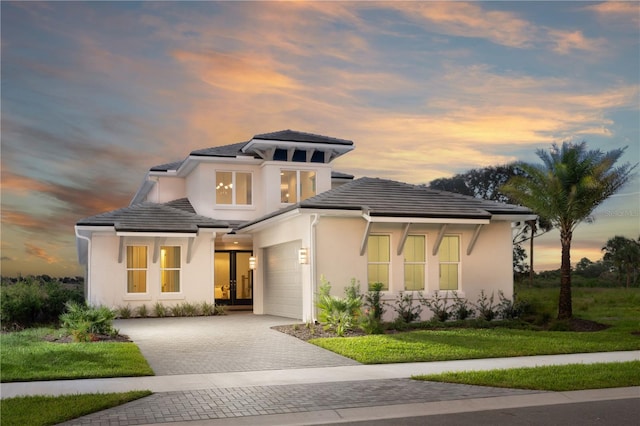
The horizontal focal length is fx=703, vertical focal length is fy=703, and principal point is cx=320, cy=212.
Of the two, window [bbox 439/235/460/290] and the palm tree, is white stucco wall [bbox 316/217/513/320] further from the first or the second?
the palm tree

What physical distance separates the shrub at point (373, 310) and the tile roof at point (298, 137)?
9.35 metres

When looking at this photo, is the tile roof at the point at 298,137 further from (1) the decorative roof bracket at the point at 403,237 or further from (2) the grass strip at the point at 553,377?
(2) the grass strip at the point at 553,377

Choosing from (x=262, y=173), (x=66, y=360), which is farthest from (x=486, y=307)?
(x=66, y=360)

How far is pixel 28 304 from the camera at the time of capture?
2250 cm

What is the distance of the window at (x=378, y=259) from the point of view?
21.6 m

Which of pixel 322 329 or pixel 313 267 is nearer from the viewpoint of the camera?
pixel 322 329

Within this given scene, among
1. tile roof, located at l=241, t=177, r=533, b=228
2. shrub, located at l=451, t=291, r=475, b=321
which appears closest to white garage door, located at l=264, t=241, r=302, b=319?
tile roof, located at l=241, t=177, r=533, b=228

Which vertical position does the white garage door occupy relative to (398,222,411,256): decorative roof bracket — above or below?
below

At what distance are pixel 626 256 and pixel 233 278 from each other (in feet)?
90.4

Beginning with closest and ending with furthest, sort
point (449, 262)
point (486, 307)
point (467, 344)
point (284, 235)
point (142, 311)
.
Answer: point (467, 344), point (486, 307), point (449, 262), point (284, 235), point (142, 311)

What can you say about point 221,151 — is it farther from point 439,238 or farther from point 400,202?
point 439,238

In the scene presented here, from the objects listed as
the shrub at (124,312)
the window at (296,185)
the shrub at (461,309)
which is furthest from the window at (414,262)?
the shrub at (124,312)

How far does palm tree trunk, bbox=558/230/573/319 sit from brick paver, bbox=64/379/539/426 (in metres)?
12.3

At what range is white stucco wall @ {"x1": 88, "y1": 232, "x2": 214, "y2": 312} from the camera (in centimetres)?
2503
